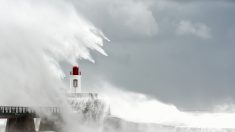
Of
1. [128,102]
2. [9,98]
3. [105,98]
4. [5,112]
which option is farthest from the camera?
[128,102]

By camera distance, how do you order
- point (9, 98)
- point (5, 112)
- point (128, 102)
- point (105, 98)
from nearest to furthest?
1. point (5, 112)
2. point (105, 98)
3. point (9, 98)
4. point (128, 102)

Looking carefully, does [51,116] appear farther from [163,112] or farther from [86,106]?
[163,112]

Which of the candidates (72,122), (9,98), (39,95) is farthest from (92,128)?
(9,98)

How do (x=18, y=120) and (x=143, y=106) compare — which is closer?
(x=18, y=120)

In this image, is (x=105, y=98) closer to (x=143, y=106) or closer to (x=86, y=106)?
(x=86, y=106)

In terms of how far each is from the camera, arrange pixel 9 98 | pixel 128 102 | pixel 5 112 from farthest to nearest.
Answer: pixel 128 102
pixel 9 98
pixel 5 112

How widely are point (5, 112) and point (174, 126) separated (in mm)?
12954

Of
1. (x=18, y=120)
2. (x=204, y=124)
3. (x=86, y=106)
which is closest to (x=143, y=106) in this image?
(x=204, y=124)

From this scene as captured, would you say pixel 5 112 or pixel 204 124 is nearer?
pixel 5 112

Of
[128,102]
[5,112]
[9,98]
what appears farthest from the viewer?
[128,102]

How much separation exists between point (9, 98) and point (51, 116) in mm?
6646

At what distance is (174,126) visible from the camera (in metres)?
50.7

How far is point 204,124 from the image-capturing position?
54.7 metres

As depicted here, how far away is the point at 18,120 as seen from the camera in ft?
156
